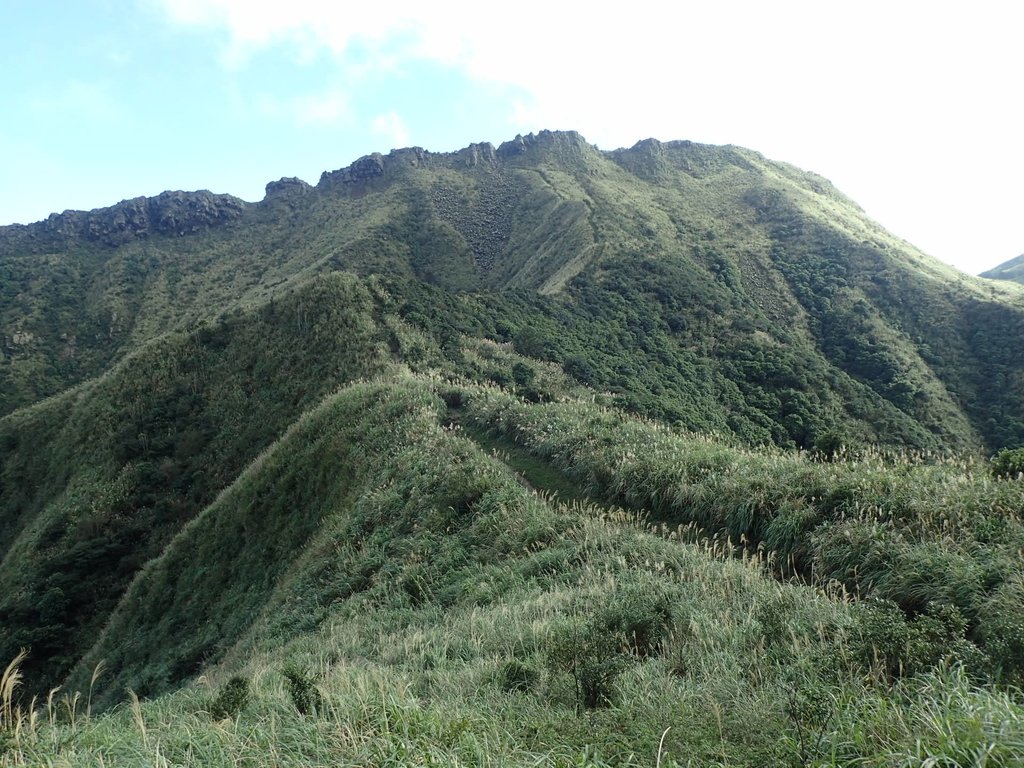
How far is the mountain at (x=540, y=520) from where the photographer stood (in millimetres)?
3742

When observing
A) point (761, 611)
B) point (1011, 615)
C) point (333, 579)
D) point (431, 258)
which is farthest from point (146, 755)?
point (431, 258)

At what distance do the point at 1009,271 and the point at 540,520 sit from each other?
161 m

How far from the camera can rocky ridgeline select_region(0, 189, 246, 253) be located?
91812 millimetres

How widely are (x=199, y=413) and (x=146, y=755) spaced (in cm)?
2782

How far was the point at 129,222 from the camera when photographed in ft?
308

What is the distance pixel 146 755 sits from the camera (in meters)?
3.56

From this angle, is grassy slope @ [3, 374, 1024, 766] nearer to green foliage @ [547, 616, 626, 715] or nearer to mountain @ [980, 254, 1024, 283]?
green foliage @ [547, 616, 626, 715]

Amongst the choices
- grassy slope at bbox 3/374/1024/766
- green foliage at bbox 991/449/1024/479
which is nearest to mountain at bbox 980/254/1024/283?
green foliage at bbox 991/449/1024/479

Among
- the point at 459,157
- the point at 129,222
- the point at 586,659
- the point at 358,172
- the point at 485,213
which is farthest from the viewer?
the point at 459,157

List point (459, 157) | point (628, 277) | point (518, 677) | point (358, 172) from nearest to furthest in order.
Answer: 1. point (518, 677)
2. point (628, 277)
3. point (358, 172)
4. point (459, 157)

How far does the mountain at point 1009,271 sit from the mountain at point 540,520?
88.5 meters

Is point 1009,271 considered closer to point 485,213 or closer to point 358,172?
point 485,213

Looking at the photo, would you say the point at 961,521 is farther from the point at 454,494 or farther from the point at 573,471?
the point at 454,494

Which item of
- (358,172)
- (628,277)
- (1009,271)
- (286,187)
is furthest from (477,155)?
(1009,271)
